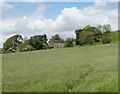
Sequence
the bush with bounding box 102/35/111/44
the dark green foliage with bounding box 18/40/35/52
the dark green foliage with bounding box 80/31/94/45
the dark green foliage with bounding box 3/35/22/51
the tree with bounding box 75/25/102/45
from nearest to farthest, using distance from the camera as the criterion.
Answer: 1. the dark green foliage with bounding box 18/40/35/52
2. the bush with bounding box 102/35/111/44
3. the dark green foliage with bounding box 80/31/94/45
4. the tree with bounding box 75/25/102/45
5. the dark green foliage with bounding box 3/35/22/51

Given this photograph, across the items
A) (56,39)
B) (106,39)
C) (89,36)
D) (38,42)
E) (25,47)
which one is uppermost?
(56,39)

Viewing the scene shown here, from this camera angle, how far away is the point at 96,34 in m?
143

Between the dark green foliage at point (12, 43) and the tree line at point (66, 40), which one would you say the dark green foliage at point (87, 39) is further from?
the dark green foliage at point (12, 43)

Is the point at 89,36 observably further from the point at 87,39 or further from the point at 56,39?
the point at 56,39

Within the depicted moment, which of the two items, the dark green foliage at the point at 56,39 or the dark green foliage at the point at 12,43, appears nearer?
the dark green foliage at the point at 12,43

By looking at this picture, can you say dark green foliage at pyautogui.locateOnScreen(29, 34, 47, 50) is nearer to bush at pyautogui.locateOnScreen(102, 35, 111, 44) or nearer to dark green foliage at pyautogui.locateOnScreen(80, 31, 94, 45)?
dark green foliage at pyautogui.locateOnScreen(80, 31, 94, 45)

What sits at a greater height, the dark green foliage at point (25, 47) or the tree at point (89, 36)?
the tree at point (89, 36)

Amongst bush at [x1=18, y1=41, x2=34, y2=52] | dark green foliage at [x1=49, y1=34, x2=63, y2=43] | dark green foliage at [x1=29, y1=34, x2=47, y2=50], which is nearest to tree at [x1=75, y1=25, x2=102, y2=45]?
dark green foliage at [x1=29, y1=34, x2=47, y2=50]

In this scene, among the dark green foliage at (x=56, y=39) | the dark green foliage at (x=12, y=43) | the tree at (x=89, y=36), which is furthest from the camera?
the dark green foliage at (x=56, y=39)

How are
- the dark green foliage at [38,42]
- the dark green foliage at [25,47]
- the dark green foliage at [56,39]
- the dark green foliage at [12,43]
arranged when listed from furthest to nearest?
1. the dark green foliage at [56,39]
2. the dark green foliage at [12,43]
3. the dark green foliage at [38,42]
4. the dark green foliage at [25,47]

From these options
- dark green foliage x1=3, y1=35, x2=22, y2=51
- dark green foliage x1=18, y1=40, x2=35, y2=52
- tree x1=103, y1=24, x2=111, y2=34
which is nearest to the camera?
dark green foliage x1=18, y1=40, x2=35, y2=52

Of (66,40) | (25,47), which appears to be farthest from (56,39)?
(25,47)

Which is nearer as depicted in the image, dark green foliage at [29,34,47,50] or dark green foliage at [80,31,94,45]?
dark green foliage at [29,34,47,50]

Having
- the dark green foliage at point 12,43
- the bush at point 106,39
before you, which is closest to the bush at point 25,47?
the dark green foliage at point 12,43
